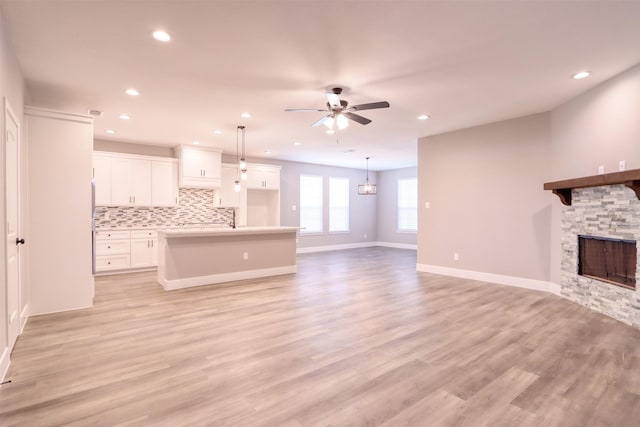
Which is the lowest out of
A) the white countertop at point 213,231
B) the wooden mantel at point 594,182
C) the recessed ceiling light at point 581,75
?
the white countertop at point 213,231

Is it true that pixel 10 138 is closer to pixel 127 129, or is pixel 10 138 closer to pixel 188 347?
pixel 188 347

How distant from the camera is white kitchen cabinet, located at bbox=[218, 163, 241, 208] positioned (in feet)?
25.6

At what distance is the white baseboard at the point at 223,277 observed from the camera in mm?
5092

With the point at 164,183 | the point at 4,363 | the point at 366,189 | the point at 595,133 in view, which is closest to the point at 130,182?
the point at 164,183

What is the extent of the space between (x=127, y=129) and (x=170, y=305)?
344 cm

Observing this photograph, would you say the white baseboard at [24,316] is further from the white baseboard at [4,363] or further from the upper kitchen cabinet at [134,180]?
the upper kitchen cabinet at [134,180]

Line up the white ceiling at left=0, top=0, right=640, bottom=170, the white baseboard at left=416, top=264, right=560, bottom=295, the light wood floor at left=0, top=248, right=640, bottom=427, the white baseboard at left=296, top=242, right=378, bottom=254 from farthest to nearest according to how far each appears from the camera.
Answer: the white baseboard at left=296, top=242, right=378, bottom=254 → the white baseboard at left=416, top=264, right=560, bottom=295 → the white ceiling at left=0, top=0, right=640, bottom=170 → the light wood floor at left=0, top=248, right=640, bottom=427

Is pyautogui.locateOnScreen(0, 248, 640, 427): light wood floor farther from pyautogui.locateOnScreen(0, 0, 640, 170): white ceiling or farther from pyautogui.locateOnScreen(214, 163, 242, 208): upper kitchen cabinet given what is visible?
pyautogui.locateOnScreen(214, 163, 242, 208): upper kitchen cabinet

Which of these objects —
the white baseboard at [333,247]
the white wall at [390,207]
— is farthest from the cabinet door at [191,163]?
the white wall at [390,207]

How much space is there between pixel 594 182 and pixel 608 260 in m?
0.99

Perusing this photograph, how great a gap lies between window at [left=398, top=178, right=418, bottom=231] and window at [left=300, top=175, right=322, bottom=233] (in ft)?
8.76

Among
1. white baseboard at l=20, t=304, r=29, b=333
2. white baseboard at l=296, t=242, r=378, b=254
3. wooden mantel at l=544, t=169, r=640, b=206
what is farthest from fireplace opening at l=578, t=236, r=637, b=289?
white baseboard at l=296, t=242, r=378, b=254

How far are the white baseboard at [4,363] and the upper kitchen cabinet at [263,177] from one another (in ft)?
19.9

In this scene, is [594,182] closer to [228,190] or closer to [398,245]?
[228,190]
